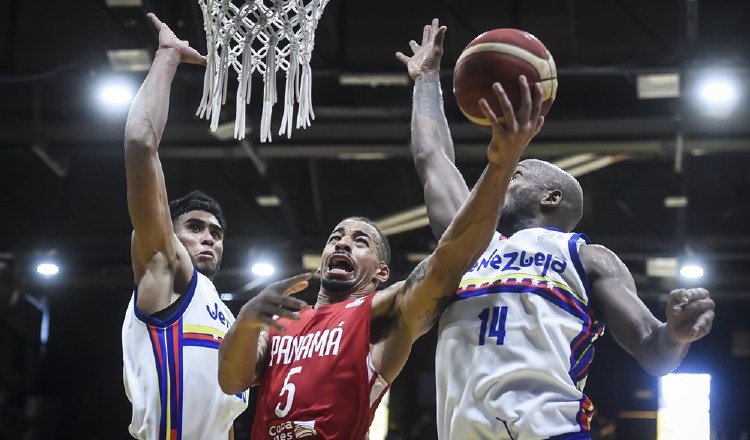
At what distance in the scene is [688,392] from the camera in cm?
1425

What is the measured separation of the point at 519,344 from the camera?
10.9 feet

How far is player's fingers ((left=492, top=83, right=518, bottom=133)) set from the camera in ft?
9.96

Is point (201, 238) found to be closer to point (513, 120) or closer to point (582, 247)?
point (582, 247)

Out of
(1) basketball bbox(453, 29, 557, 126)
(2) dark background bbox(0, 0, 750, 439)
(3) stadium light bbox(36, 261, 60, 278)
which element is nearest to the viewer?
(1) basketball bbox(453, 29, 557, 126)

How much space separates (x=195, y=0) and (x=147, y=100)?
17.7ft

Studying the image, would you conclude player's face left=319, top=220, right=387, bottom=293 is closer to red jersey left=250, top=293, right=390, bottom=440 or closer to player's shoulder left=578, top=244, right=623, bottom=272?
red jersey left=250, top=293, right=390, bottom=440

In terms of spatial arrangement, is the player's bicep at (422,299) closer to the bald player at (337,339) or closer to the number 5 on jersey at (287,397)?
the bald player at (337,339)

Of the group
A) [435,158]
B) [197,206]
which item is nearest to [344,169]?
[197,206]

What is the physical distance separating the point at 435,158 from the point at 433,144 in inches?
2.9

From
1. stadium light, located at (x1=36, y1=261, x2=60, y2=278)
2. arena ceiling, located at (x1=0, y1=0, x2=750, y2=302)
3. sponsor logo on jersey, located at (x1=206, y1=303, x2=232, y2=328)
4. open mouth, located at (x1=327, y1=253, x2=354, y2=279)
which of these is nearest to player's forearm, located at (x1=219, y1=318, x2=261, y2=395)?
sponsor logo on jersey, located at (x1=206, y1=303, x2=232, y2=328)

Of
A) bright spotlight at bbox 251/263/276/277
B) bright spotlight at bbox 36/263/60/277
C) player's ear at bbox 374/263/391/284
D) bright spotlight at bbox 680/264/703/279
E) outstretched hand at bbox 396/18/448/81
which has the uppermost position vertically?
bright spotlight at bbox 680/264/703/279

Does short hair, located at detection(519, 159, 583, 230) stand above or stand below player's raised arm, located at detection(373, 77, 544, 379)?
above

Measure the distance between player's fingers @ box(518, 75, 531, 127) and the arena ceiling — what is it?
20.5 feet

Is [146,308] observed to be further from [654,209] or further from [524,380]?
[654,209]
